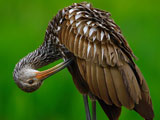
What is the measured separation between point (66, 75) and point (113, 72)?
10.7 feet

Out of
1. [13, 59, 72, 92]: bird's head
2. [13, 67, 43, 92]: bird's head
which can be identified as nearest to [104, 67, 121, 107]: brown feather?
[13, 59, 72, 92]: bird's head

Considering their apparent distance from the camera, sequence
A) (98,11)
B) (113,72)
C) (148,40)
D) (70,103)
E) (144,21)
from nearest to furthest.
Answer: (113,72) < (98,11) < (70,103) < (148,40) < (144,21)

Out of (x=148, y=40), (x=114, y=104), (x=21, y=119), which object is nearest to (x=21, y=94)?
(x=21, y=119)

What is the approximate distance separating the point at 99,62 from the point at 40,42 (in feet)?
12.7

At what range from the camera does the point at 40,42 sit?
11.2m

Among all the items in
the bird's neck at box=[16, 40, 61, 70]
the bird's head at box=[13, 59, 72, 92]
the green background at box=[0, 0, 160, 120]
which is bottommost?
the green background at box=[0, 0, 160, 120]

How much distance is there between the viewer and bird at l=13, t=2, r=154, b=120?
24.3ft

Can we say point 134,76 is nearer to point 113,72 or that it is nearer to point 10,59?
point 113,72

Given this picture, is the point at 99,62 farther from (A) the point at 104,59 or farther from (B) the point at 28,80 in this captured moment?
(B) the point at 28,80

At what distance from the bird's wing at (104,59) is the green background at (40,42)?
2674mm

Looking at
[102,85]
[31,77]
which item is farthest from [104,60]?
[31,77]

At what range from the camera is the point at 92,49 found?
297 inches

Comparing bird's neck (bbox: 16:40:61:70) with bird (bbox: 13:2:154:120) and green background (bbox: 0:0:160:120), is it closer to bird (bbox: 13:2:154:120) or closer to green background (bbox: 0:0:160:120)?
bird (bbox: 13:2:154:120)

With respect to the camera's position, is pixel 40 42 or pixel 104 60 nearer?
pixel 104 60
